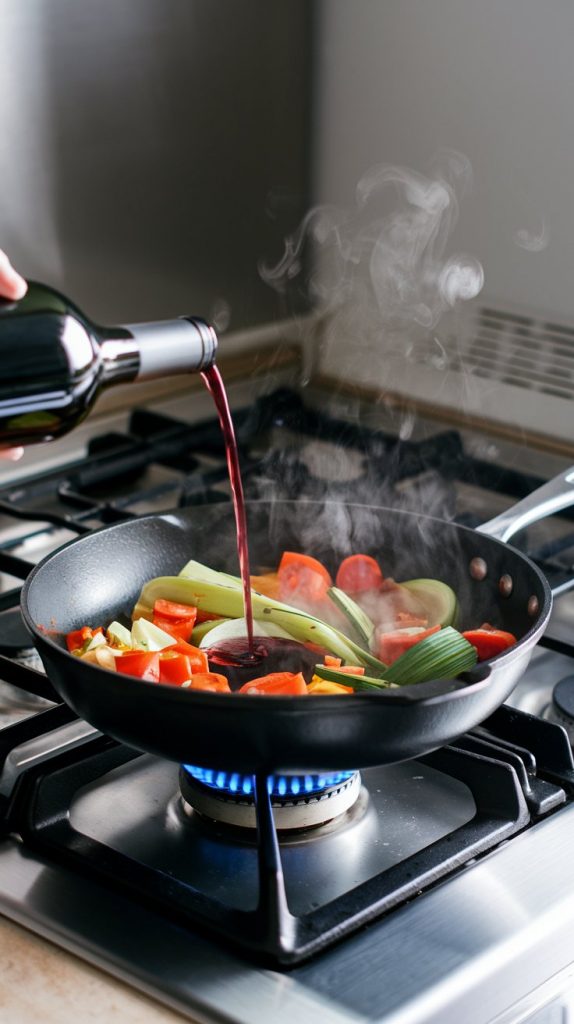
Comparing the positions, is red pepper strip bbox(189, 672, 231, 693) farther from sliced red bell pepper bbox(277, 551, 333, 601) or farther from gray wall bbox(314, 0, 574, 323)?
gray wall bbox(314, 0, 574, 323)

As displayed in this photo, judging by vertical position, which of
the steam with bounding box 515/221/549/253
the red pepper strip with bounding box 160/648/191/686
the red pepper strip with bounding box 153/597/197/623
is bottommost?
the red pepper strip with bounding box 153/597/197/623

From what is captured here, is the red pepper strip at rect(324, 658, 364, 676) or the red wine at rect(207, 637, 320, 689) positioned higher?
the red pepper strip at rect(324, 658, 364, 676)

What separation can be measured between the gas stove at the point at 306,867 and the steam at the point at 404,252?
21.7 inches

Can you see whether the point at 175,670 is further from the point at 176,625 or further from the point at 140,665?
the point at 176,625

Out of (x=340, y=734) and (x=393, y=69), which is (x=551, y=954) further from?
(x=393, y=69)

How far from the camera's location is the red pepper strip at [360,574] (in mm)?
1137

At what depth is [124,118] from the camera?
156 cm

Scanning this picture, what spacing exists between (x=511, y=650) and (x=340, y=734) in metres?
0.13

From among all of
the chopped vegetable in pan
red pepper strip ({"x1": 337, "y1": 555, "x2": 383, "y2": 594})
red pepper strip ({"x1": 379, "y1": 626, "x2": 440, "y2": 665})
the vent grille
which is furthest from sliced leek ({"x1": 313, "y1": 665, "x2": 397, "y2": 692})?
the vent grille


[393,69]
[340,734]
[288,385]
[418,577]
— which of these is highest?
[393,69]

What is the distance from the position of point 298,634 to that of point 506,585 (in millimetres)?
172

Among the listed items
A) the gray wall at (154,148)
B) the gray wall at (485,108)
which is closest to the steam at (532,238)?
the gray wall at (485,108)

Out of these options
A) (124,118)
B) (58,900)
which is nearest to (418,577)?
(58,900)

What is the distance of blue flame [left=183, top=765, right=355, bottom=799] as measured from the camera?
0.85 metres
